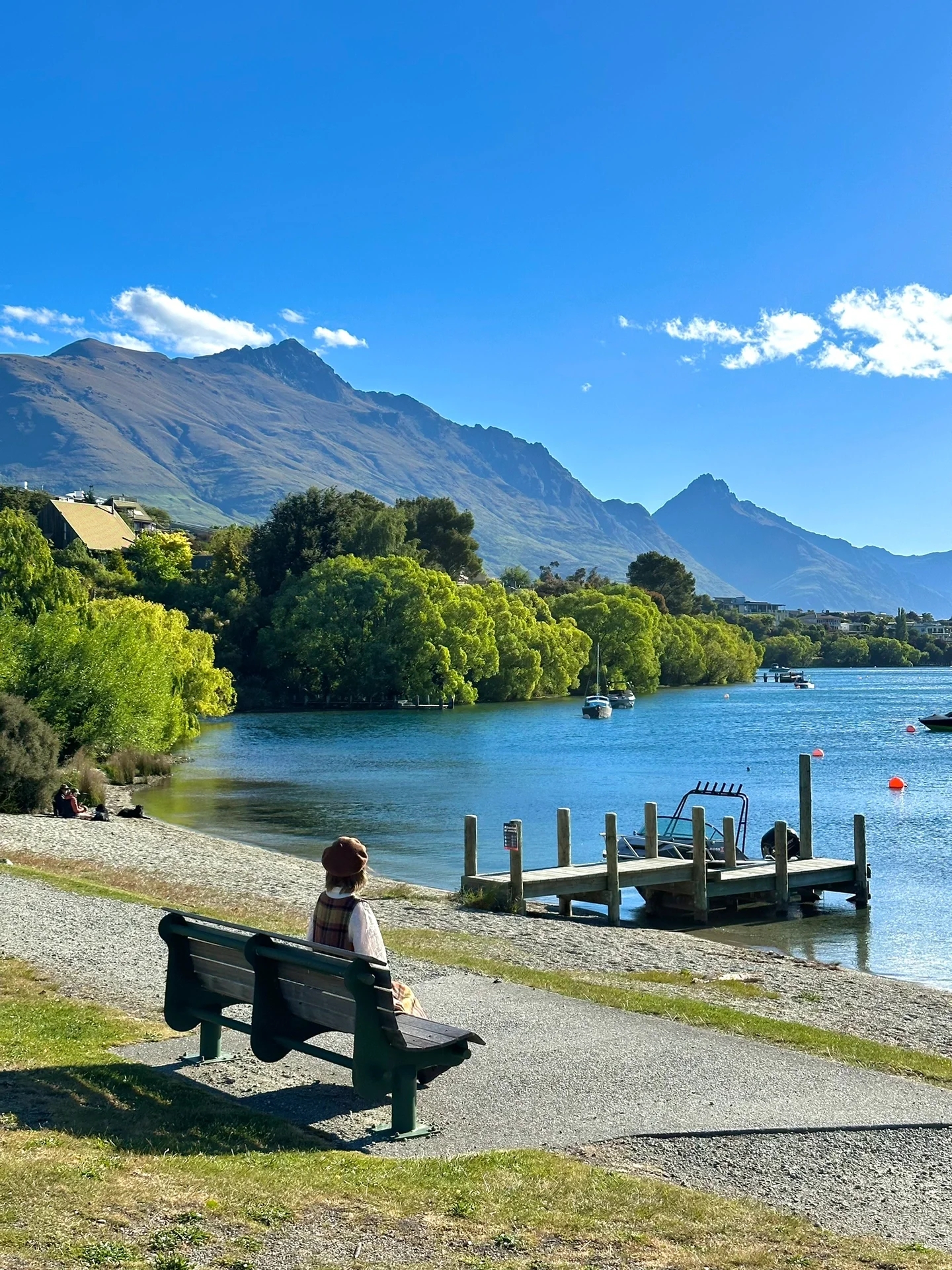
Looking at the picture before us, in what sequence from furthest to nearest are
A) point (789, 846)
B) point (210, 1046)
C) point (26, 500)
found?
1. point (26, 500)
2. point (789, 846)
3. point (210, 1046)

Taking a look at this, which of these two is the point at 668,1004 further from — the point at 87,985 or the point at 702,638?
the point at 702,638

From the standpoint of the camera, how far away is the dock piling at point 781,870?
91.8 feet

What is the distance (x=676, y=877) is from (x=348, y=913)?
20.1m

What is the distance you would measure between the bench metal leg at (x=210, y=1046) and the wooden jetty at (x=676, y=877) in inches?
615

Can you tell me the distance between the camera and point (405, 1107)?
7.63m

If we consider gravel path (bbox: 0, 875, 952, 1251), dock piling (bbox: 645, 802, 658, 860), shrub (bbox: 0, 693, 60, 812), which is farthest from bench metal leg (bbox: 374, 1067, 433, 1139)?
shrub (bbox: 0, 693, 60, 812)

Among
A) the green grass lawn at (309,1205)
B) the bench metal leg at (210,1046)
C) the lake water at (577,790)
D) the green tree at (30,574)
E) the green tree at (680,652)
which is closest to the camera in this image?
the green grass lawn at (309,1205)

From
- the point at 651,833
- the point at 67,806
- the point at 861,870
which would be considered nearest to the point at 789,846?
the point at 861,870

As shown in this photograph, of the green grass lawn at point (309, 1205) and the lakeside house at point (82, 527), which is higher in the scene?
the lakeside house at point (82, 527)

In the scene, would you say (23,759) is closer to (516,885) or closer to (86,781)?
(86,781)

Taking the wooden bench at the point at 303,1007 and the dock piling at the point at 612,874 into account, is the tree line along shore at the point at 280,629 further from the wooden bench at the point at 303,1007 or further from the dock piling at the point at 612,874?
the wooden bench at the point at 303,1007

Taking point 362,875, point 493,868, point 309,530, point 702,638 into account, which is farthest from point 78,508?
point 362,875

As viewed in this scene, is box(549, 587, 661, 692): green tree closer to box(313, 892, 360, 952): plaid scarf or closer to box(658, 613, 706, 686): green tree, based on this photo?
box(658, 613, 706, 686): green tree

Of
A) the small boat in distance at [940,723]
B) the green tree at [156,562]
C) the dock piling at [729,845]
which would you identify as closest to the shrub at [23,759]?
the dock piling at [729,845]
